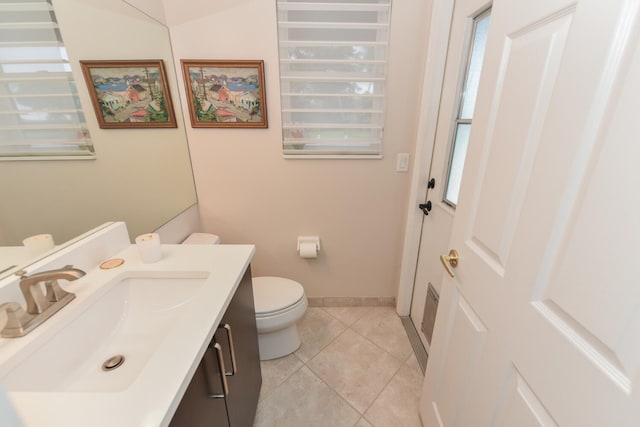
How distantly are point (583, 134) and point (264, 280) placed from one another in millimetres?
1627

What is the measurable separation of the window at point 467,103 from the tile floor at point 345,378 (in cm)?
105

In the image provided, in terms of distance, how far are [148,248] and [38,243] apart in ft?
0.97

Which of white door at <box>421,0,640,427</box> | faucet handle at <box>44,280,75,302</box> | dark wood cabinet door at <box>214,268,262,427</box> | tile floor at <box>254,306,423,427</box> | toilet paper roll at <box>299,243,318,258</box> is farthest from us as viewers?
→ toilet paper roll at <box>299,243,318,258</box>

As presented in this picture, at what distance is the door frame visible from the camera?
132cm

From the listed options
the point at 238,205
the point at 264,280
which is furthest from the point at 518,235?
the point at 238,205

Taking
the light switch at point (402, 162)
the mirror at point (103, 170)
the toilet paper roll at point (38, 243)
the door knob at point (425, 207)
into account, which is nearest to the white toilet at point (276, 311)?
the mirror at point (103, 170)

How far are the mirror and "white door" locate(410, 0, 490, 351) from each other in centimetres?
156

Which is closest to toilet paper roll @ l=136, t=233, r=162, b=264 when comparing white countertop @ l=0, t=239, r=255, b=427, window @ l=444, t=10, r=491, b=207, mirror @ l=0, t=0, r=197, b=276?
white countertop @ l=0, t=239, r=255, b=427

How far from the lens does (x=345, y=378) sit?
4.92 feet

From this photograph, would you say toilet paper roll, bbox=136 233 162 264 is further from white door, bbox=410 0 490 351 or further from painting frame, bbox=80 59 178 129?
white door, bbox=410 0 490 351

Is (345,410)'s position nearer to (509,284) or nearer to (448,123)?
(509,284)

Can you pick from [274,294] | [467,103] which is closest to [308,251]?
[274,294]

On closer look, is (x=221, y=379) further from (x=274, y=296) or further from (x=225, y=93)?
(x=225, y=93)

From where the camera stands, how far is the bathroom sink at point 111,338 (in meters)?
0.63
